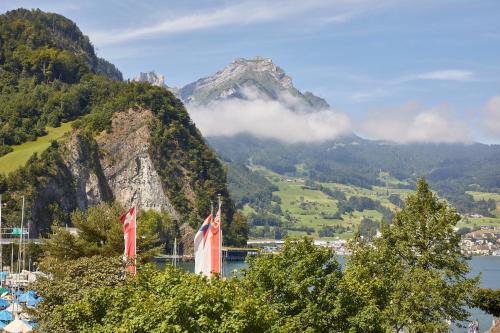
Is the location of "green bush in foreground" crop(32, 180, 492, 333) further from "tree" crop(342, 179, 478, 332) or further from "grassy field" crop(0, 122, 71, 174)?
"grassy field" crop(0, 122, 71, 174)

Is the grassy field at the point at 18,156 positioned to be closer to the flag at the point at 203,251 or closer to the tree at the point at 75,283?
the tree at the point at 75,283

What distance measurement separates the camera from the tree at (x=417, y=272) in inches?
1515

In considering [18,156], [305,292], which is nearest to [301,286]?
[305,292]

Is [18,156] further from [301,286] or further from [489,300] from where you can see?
[301,286]

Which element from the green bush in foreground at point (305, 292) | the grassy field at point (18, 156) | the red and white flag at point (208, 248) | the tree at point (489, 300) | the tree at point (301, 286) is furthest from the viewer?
the grassy field at point (18, 156)

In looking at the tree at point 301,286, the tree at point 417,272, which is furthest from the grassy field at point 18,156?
the tree at point 301,286

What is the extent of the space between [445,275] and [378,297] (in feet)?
12.6

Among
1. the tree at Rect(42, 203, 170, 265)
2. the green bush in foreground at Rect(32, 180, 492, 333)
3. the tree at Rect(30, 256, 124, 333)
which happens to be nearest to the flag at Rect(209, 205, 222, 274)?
the green bush in foreground at Rect(32, 180, 492, 333)

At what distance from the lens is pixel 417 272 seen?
129 feet

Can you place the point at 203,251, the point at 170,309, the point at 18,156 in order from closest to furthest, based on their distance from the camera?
1. the point at 170,309
2. the point at 203,251
3. the point at 18,156

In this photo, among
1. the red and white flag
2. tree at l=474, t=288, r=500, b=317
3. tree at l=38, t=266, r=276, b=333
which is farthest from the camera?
tree at l=474, t=288, r=500, b=317

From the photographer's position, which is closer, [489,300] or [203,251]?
[203,251]

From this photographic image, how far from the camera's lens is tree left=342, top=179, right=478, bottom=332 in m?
38.5

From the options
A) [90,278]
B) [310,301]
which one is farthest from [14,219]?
[310,301]
